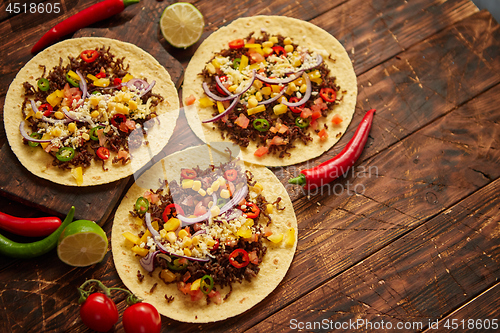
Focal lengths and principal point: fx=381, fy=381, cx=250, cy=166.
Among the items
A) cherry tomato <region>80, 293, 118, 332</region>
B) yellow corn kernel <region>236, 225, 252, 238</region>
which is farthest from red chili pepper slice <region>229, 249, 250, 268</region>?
cherry tomato <region>80, 293, 118, 332</region>

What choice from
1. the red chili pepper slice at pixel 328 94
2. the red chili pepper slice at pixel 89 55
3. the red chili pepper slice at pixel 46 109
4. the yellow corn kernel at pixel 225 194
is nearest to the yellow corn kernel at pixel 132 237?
the yellow corn kernel at pixel 225 194

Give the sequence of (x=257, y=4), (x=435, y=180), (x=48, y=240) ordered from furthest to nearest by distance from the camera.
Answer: (x=257, y=4)
(x=435, y=180)
(x=48, y=240)

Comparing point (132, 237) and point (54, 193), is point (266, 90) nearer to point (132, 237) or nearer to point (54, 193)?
point (132, 237)

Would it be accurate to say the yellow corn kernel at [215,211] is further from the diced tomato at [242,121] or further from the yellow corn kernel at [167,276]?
the diced tomato at [242,121]

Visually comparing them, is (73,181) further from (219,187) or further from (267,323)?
(267,323)

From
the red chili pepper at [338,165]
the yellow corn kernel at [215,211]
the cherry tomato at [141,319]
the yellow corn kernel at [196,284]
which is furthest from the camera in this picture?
the red chili pepper at [338,165]

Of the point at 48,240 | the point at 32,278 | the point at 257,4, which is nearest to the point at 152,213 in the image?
the point at 48,240
